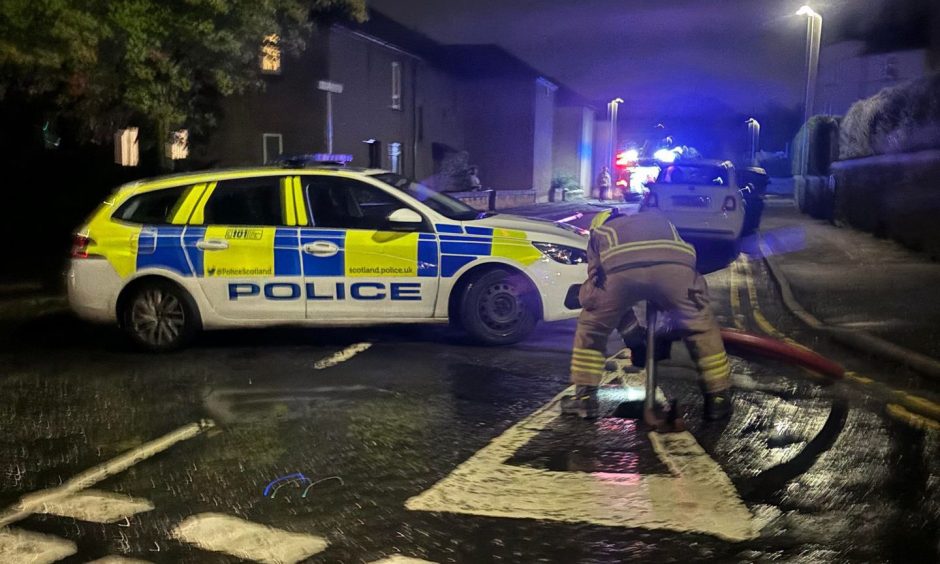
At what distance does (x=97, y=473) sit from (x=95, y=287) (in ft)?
11.4

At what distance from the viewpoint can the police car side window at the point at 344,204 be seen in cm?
789

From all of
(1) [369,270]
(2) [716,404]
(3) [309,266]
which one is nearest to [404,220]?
(1) [369,270]

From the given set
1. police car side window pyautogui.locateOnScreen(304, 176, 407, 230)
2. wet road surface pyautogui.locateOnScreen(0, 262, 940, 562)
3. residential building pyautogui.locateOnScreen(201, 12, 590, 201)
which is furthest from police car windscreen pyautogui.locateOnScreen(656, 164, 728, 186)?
police car side window pyautogui.locateOnScreen(304, 176, 407, 230)

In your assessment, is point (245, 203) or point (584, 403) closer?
point (584, 403)

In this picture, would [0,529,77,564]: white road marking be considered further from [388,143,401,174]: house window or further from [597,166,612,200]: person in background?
[597,166,612,200]: person in background

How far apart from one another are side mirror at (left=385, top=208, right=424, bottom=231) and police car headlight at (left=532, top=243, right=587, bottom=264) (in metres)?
1.06

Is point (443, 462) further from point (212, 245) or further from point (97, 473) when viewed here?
point (212, 245)

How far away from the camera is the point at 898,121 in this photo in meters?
15.8

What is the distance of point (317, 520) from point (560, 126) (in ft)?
171

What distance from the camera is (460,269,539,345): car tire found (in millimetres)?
7781

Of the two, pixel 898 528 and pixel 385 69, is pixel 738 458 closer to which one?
pixel 898 528

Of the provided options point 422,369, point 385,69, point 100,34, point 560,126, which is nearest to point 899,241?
point 422,369

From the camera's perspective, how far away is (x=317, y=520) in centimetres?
416

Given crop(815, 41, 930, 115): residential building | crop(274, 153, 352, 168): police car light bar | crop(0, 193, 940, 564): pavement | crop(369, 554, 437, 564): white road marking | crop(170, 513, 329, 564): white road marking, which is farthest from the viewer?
crop(815, 41, 930, 115): residential building
